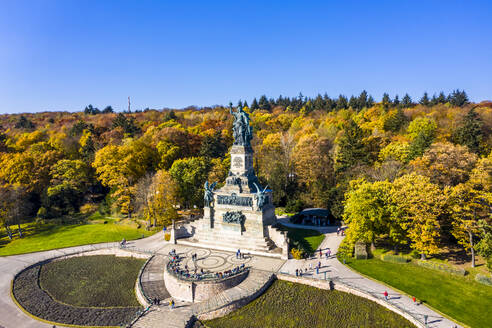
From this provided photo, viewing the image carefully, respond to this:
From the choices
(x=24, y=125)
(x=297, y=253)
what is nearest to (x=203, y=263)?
(x=297, y=253)

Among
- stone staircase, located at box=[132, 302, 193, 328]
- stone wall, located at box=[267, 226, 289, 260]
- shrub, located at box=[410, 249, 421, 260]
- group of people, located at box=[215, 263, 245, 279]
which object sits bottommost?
stone staircase, located at box=[132, 302, 193, 328]

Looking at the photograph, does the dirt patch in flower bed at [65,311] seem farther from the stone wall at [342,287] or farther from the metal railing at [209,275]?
the stone wall at [342,287]

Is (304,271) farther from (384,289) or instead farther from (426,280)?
(426,280)

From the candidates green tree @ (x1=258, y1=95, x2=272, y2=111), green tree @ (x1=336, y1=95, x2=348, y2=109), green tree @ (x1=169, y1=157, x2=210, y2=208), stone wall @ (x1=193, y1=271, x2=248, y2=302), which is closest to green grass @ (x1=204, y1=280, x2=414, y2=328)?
stone wall @ (x1=193, y1=271, x2=248, y2=302)

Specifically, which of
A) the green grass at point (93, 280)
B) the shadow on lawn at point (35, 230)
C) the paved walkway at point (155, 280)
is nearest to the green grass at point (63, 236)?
the shadow on lawn at point (35, 230)

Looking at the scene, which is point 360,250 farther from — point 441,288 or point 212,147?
point 212,147

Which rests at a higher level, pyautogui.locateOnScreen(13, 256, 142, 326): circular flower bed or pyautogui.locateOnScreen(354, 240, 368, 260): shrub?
pyautogui.locateOnScreen(354, 240, 368, 260): shrub

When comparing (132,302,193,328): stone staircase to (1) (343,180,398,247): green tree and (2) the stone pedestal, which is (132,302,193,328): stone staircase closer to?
(2) the stone pedestal
